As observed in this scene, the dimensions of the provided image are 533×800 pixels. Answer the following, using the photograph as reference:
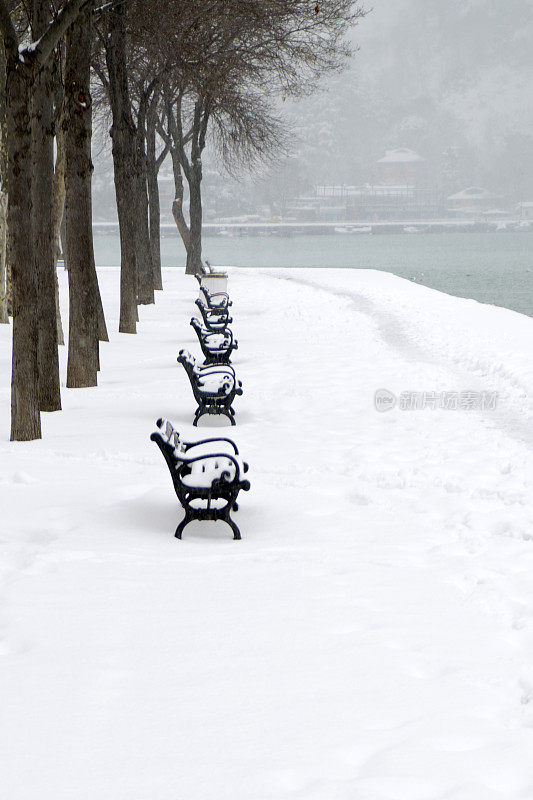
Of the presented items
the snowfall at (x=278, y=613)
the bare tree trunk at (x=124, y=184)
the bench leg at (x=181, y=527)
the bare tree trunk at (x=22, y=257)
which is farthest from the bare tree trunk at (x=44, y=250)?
the bare tree trunk at (x=124, y=184)

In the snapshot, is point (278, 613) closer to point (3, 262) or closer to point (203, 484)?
point (203, 484)

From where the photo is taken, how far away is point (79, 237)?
42.2 feet

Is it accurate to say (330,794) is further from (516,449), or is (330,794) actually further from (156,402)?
(156,402)

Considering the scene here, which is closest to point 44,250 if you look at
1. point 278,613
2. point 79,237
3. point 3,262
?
point 79,237

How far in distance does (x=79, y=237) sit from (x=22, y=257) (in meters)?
3.71

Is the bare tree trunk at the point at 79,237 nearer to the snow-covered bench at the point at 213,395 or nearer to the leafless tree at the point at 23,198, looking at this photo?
the snow-covered bench at the point at 213,395

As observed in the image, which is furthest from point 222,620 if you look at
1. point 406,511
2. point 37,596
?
point 406,511

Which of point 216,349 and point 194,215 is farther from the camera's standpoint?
point 194,215

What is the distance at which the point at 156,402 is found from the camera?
477 inches

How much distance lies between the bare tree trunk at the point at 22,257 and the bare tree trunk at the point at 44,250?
1.77m

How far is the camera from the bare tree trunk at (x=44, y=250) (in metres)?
11.3

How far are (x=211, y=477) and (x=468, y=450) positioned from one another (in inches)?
136

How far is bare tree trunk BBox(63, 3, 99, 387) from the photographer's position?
12.6 meters

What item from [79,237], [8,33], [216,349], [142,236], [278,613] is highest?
[8,33]
